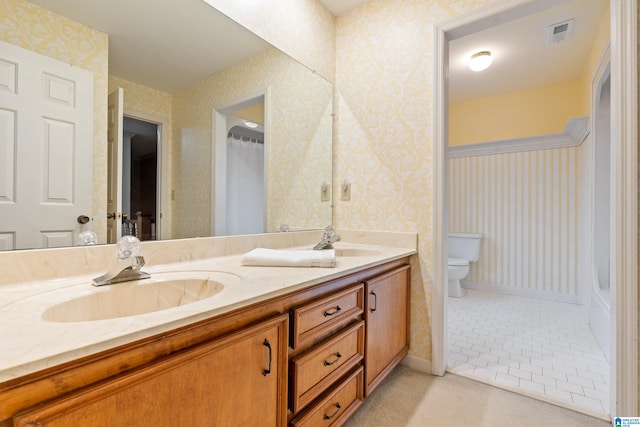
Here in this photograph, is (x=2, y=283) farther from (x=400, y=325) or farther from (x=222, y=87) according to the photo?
(x=400, y=325)

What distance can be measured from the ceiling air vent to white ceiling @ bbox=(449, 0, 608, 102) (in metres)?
0.04

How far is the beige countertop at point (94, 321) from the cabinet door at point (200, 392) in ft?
0.25

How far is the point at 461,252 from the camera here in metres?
3.59

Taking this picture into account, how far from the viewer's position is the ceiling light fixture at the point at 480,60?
2669 millimetres

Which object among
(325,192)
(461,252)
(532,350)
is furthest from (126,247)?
(461,252)

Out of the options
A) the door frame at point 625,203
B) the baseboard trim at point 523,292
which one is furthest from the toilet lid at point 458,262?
the door frame at point 625,203

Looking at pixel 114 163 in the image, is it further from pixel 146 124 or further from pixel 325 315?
pixel 325 315

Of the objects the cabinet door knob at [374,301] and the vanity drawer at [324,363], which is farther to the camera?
the cabinet door knob at [374,301]

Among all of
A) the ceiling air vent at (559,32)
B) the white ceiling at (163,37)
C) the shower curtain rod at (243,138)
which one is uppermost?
the ceiling air vent at (559,32)

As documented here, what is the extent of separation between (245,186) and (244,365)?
1.03 meters

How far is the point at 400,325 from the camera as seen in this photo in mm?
1693

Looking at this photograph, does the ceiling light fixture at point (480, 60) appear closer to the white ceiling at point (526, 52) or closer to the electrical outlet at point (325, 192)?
the white ceiling at point (526, 52)

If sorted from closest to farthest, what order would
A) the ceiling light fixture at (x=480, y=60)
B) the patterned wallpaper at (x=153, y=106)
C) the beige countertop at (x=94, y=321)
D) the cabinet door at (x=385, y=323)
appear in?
the beige countertop at (x=94, y=321)
the patterned wallpaper at (x=153, y=106)
the cabinet door at (x=385, y=323)
the ceiling light fixture at (x=480, y=60)

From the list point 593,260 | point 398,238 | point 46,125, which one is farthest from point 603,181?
point 46,125
